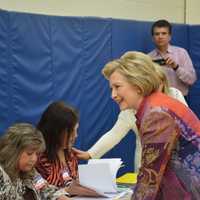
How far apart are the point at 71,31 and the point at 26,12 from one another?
51 cm

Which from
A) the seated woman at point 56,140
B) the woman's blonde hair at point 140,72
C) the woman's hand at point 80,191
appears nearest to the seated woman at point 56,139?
the seated woman at point 56,140

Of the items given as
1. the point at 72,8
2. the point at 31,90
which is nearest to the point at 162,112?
the point at 31,90

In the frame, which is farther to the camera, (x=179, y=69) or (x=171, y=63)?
(x=179, y=69)

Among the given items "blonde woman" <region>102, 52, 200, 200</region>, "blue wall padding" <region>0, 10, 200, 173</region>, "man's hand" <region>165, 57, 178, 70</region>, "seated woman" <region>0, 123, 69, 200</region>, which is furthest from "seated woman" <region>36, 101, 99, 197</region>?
"man's hand" <region>165, 57, 178, 70</region>

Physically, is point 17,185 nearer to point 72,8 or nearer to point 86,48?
point 86,48

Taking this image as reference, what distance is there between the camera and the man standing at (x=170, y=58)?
5.41 meters

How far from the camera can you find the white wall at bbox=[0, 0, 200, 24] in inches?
185

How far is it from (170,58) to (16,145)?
327 cm

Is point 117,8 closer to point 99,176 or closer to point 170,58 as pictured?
point 170,58

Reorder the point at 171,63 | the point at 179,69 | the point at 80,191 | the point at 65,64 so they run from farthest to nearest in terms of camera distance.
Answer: the point at 179,69 → the point at 171,63 → the point at 65,64 → the point at 80,191

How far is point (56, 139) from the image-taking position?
108 inches

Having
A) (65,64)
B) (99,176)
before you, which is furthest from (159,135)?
(65,64)

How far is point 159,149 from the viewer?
1.57 meters

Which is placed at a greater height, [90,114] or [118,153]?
[90,114]
